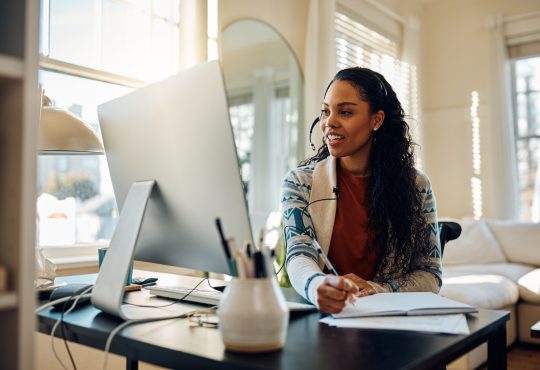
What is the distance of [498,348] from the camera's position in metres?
1.07

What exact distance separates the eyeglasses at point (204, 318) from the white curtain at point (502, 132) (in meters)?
3.99

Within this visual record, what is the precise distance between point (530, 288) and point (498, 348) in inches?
101

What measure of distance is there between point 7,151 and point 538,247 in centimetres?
386

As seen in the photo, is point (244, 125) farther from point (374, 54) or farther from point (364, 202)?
point (364, 202)

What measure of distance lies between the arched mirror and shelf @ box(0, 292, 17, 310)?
4251mm

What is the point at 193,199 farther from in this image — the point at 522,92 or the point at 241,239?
the point at 522,92

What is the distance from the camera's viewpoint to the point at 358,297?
1197mm

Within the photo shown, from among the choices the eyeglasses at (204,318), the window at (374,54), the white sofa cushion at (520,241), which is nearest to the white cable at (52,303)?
the eyeglasses at (204,318)

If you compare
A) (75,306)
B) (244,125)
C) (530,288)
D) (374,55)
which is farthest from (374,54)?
(75,306)

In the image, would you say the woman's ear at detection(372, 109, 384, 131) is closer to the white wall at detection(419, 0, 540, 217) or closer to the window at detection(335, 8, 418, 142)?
the window at detection(335, 8, 418, 142)

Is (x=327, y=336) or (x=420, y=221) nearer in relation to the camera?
(x=327, y=336)

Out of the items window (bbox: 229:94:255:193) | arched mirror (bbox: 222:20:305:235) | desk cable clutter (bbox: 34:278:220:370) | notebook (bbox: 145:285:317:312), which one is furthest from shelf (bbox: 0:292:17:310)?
window (bbox: 229:94:255:193)

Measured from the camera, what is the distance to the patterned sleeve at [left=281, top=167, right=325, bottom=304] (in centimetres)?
121

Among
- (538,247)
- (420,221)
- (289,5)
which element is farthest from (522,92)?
(420,221)
